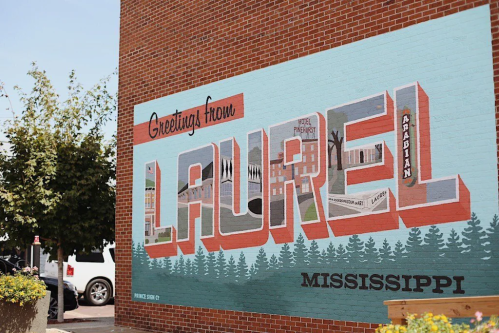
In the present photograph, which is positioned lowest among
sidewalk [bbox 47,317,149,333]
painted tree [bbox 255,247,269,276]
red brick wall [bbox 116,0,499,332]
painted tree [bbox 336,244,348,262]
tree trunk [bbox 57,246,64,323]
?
sidewalk [bbox 47,317,149,333]

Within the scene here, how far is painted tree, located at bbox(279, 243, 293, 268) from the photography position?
31.2 ft

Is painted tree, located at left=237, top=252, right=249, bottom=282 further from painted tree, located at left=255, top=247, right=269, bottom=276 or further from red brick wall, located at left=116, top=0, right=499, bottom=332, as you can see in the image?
red brick wall, located at left=116, top=0, right=499, bottom=332

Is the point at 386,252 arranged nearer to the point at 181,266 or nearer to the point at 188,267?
the point at 188,267

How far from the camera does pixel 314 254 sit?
917cm

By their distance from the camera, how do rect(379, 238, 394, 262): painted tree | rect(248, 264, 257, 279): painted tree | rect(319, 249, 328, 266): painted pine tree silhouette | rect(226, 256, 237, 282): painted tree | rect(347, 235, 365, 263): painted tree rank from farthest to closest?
1. rect(226, 256, 237, 282): painted tree
2. rect(248, 264, 257, 279): painted tree
3. rect(319, 249, 328, 266): painted pine tree silhouette
4. rect(347, 235, 365, 263): painted tree
5. rect(379, 238, 394, 262): painted tree

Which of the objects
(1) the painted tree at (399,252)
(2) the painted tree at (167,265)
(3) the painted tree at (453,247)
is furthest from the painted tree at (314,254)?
(2) the painted tree at (167,265)

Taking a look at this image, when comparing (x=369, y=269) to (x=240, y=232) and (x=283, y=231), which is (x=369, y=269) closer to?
(x=283, y=231)

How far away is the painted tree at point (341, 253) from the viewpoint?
8766 millimetres

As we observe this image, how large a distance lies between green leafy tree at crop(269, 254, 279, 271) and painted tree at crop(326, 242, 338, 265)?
99 cm

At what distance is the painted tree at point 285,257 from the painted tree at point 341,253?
34.6 inches

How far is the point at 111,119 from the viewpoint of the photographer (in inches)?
596

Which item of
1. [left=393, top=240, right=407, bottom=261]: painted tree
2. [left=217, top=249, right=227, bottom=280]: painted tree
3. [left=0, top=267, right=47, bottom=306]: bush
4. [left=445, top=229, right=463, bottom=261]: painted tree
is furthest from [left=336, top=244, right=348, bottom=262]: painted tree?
[left=0, top=267, right=47, bottom=306]: bush

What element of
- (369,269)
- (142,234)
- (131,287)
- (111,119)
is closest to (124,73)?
(111,119)

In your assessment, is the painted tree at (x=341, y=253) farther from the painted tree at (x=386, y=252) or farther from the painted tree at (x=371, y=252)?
the painted tree at (x=386, y=252)
